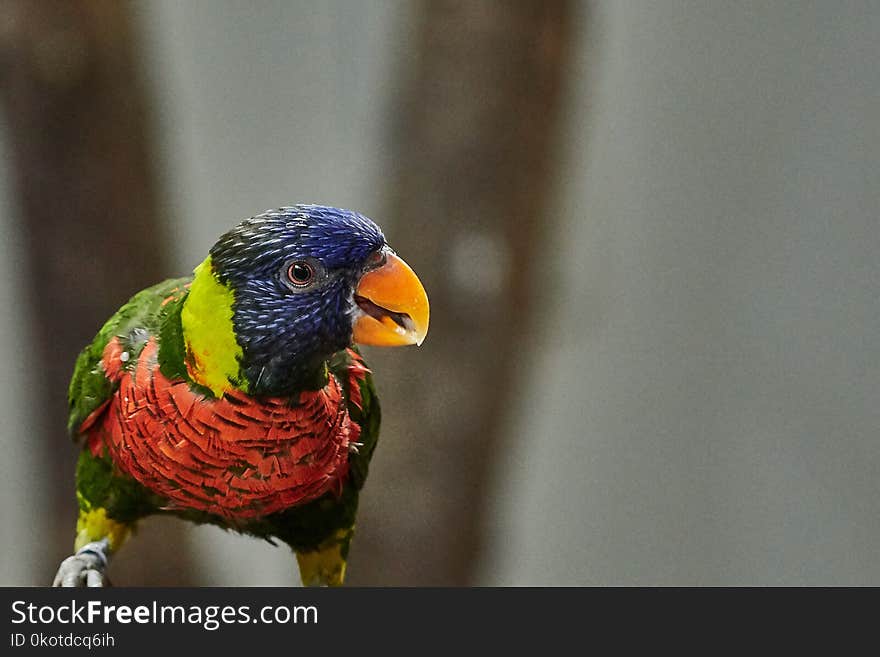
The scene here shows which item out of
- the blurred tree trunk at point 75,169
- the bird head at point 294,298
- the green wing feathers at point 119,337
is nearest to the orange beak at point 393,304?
the bird head at point 294,298

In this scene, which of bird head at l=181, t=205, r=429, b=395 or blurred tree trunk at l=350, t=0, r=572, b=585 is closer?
bird head at l=181, t=205, r=429, b=395

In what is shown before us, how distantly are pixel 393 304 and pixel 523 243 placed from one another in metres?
1.19

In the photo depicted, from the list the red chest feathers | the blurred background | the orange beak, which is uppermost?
the orange beak

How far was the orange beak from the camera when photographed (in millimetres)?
868

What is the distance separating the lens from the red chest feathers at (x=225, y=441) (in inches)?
35.6

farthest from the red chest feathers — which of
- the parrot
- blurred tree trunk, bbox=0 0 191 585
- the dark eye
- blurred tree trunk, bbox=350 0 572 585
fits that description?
blurred tree trunk, bbox=350 0 572 585

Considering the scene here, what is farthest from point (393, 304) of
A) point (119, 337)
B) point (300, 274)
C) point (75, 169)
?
point (75, 169)

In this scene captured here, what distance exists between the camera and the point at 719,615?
1331mm

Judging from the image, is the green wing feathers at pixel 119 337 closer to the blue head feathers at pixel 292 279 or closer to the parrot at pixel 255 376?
the parrot at pixel 255 376

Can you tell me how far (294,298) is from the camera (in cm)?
86

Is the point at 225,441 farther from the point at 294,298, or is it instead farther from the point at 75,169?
the point at 75,169

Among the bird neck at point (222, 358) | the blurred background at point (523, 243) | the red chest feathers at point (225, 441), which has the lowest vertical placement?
the blurred background at point (523, 243)

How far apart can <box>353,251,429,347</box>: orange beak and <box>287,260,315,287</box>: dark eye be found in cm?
4

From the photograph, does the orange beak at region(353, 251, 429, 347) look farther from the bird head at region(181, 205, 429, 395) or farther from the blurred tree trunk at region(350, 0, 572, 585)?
the blurred tree trunk at region(350, 0, 572, 585)
